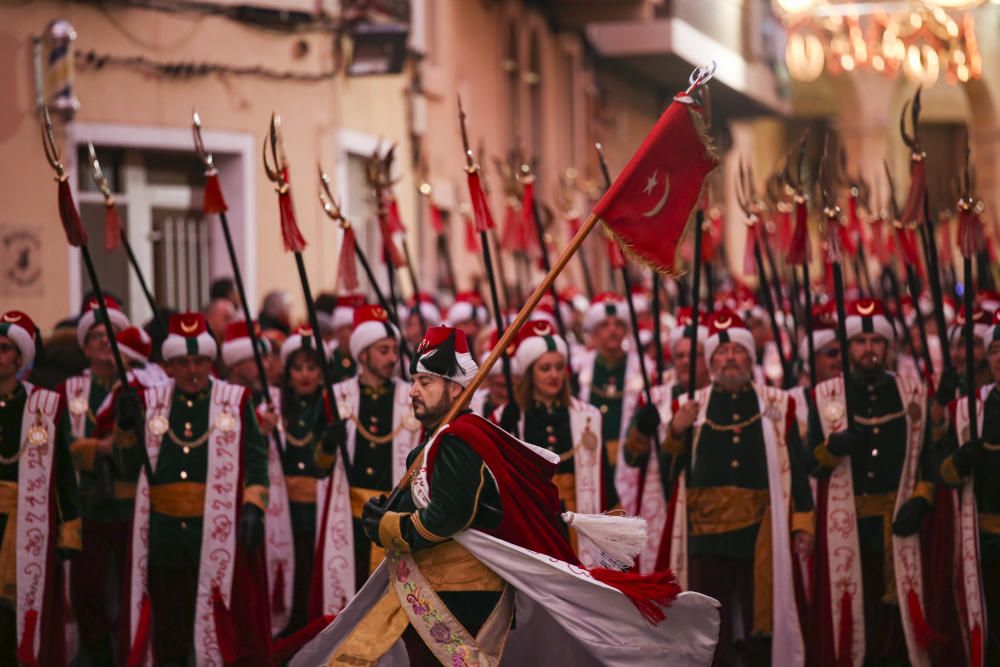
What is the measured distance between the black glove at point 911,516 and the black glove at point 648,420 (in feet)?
4.64

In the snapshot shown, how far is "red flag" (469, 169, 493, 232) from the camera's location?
9656 mm

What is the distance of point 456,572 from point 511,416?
2.77 meters

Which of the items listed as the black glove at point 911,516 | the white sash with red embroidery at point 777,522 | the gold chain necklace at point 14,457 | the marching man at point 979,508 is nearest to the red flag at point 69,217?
the gold chain necklace at point 14,457

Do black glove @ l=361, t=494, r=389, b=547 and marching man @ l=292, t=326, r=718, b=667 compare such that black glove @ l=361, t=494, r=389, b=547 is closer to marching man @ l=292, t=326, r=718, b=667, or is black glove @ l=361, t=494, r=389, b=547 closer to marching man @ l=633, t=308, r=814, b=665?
marching man @ l=292, t=326, r=718, b=667

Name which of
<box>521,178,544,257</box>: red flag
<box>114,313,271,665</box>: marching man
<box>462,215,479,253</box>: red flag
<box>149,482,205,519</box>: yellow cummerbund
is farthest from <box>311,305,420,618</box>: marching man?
<box>462,215,479,253</box>: red flag

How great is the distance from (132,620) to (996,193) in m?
33.4

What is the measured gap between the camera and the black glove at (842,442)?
30.4 feet

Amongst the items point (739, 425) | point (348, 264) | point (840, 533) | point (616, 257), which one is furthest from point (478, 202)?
point (840, 533)

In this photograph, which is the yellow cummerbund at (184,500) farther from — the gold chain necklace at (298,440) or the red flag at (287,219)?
the red flag at (287,219)

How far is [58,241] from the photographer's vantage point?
1492cm

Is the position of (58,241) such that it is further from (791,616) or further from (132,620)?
(791,616)

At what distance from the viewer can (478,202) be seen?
9.77 metres

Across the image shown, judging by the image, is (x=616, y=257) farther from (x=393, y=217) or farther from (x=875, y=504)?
(x=875, y=504)

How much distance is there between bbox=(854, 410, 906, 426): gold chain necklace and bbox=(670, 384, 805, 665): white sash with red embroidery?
0.39 m
